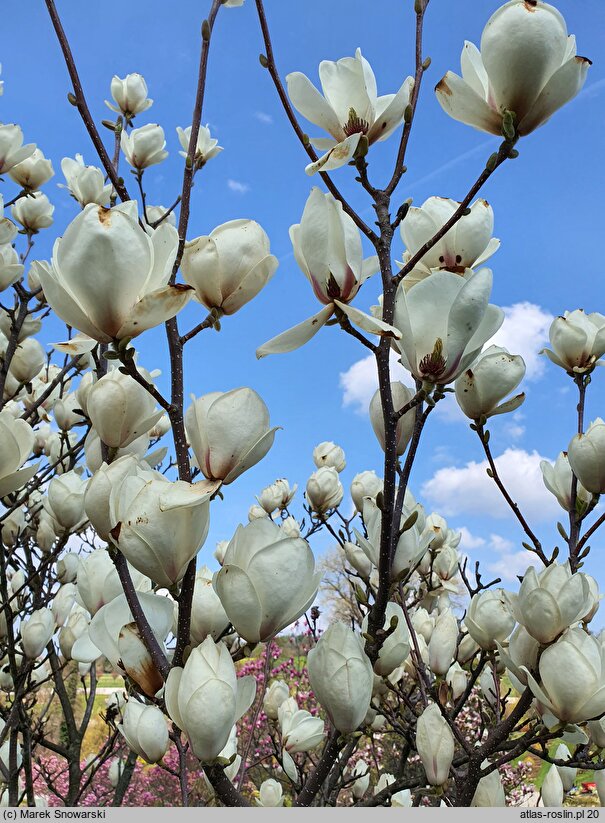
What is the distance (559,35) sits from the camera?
2.35 ft

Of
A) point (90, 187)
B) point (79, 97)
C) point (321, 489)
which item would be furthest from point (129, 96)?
point (79, 97)

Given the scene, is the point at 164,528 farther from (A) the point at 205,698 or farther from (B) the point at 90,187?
(B) the point at 90,187

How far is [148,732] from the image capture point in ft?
2.39

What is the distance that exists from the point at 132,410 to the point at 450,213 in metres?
0.49

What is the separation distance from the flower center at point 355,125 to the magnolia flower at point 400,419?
31cm

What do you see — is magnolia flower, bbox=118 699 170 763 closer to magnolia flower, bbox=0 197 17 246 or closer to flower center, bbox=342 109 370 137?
flower center, bbox=342 109 370 137

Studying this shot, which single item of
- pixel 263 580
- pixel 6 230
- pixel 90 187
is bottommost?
pixel 263 580

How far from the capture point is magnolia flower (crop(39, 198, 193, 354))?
0.61m

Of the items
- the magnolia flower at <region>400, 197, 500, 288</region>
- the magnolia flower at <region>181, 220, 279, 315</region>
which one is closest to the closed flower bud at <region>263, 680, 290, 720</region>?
the magnolia flower at <region>400, 197, 500, 288</region>

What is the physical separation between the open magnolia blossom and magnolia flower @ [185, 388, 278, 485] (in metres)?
0.89

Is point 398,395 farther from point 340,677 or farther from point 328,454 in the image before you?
point 328,454

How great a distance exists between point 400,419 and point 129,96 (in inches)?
74.6

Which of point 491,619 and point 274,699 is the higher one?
point 274,699
